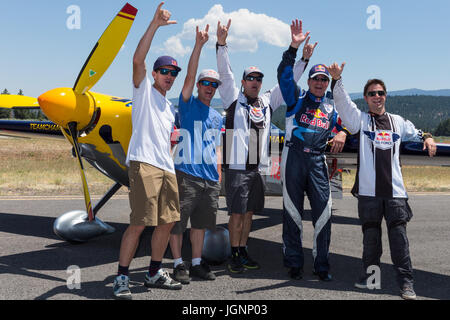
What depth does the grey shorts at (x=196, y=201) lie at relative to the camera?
4.21 m

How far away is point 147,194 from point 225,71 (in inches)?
69.9

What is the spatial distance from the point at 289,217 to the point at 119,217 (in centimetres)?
474

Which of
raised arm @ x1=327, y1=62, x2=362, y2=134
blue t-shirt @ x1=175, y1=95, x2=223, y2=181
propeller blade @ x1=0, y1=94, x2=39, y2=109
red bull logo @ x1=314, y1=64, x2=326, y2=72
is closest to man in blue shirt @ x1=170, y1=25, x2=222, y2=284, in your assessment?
blue t-shirt @ x1=175, y1=95, x2=223, y2=181

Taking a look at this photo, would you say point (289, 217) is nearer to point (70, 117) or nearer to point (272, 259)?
point (272, 259)

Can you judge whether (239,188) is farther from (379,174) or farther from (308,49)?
(308,49)

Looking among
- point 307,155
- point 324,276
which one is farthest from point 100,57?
point 324,276

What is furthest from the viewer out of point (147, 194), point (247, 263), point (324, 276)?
point (247, 263)

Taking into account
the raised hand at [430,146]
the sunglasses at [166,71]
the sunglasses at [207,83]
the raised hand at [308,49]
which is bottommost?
the raised hand at [430,146]

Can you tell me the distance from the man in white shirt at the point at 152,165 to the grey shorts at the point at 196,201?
11.4 inches

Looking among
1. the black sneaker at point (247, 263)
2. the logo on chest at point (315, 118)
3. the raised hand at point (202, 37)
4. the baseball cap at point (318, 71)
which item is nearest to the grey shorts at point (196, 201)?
the black sneaker at point (247, 263)

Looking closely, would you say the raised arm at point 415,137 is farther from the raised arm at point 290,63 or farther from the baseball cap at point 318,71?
the raised arm at point 290,63

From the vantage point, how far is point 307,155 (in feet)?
14.4
